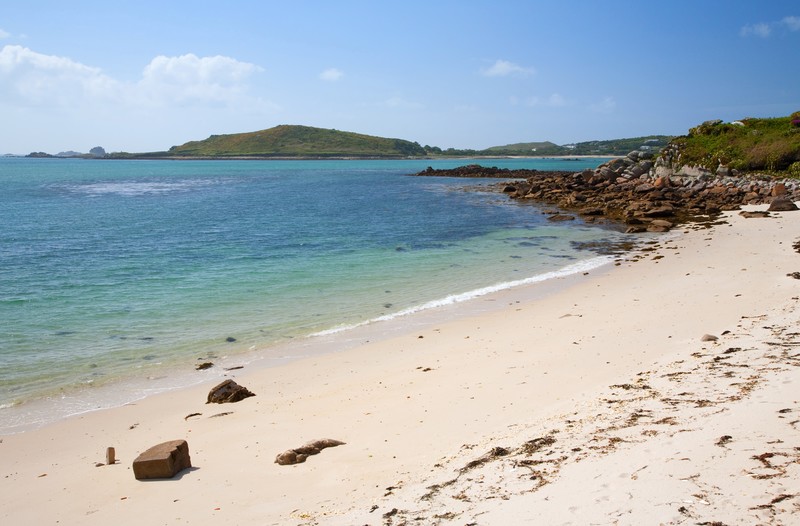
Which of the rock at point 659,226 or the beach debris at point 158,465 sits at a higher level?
the rock at point 659,226

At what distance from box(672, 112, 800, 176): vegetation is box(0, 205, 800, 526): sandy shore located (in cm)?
2871

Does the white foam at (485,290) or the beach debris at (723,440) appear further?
the white foam at (485,290)

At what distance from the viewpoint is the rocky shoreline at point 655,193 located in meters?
29.1

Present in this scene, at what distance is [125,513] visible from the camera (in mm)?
5684

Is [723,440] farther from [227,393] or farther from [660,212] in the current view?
[660,212]

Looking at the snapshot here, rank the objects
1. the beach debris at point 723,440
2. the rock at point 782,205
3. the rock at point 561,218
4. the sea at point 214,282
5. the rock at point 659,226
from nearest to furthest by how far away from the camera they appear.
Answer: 1. the beach debris at point 723,440
2. the sea at point 214,282
3. the rock at point 659,226
4. the rock at point 782,205
5. the rock at point 561,218

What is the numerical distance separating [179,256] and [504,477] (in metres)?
19.8

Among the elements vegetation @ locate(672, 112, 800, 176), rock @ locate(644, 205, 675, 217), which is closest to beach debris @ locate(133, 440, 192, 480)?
rock @ locate(644, 205, 675, 217)

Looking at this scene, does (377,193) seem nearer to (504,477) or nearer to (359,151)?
(504,477)

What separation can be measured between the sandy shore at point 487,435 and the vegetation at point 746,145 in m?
28.7

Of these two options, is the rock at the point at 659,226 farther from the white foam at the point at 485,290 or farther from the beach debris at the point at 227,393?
the beach debris at the point at 227,393

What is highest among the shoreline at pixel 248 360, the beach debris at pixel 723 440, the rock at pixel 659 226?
the rock at pixel 659 226

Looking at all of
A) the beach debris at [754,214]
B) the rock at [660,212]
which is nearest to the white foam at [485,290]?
the beach debris at [754,214]

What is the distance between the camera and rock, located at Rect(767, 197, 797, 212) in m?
26.5
